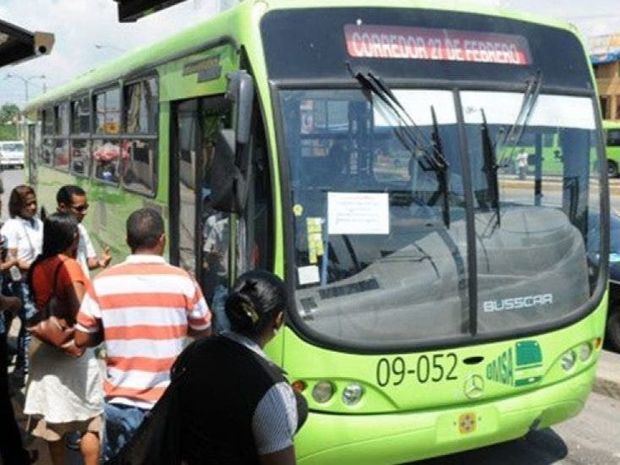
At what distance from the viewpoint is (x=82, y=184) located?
30.5ft

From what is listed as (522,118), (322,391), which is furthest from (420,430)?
(522,118)

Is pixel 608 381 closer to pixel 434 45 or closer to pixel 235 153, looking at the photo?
pixel 434 45

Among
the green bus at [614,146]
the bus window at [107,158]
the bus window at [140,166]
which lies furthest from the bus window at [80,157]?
the green bus at [614,146]

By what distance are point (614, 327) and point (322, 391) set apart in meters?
4.64

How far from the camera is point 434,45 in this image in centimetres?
437

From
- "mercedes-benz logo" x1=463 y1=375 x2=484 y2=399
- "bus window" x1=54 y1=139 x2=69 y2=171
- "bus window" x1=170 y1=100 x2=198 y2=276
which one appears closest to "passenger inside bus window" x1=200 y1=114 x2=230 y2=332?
"bus window" x1=170 y1=100 x2=198 y2=276

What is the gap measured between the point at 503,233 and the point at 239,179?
154cm

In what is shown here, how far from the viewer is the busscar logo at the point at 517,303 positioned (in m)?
4.30

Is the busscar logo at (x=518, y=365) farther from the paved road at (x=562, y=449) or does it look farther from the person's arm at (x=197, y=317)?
the person's arm at (x=197, y=317)

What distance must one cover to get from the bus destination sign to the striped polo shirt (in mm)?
1652

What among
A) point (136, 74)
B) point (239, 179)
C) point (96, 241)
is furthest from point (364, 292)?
point (96, 241)

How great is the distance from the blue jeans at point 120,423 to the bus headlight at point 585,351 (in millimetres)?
2597

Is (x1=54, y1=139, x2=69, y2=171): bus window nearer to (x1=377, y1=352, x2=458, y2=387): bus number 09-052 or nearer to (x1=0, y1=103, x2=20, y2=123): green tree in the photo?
(x1=377, y1=352, x2=458, y2=387): bus number 09-052

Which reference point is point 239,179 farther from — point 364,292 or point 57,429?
point 57,429
